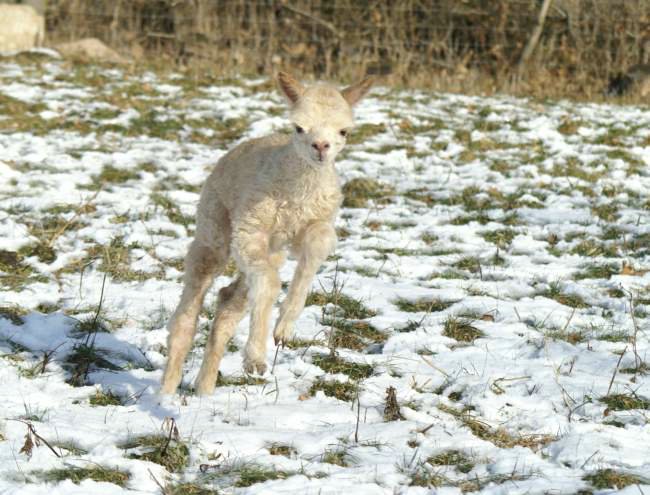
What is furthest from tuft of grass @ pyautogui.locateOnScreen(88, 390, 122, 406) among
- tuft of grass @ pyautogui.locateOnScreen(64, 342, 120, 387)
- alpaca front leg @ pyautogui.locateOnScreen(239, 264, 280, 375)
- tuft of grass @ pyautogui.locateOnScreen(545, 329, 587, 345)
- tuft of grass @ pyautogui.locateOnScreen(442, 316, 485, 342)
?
tuft of grass @ pyautogui.locateOnScreen(545, 329, 587, 345)

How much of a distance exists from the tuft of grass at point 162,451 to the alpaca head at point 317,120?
136cm

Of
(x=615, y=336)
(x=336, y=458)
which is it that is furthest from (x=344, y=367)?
(x=615, y=336)

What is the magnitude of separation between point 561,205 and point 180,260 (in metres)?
3.51

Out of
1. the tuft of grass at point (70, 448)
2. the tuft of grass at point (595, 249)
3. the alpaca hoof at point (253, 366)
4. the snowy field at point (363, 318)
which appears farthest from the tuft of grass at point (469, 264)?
the tuft of grass at point (70, 448)

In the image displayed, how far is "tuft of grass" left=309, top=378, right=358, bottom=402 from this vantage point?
427 centimetres

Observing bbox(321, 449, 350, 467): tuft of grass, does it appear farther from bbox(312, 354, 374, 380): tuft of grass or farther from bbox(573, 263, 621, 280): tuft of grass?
bbox(573, 263, 621, 280): tuft of grass

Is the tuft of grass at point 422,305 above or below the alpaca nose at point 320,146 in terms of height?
below

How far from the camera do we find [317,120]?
405cm

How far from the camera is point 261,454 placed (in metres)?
3.52

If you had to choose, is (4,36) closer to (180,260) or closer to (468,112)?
(468,112)

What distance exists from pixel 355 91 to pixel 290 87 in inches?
13.7

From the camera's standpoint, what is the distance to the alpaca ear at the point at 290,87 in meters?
4.21

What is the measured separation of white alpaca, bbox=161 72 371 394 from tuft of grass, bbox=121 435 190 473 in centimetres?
56

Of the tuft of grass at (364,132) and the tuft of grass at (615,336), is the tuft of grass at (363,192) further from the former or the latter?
the tuft of grass at (615,336)
